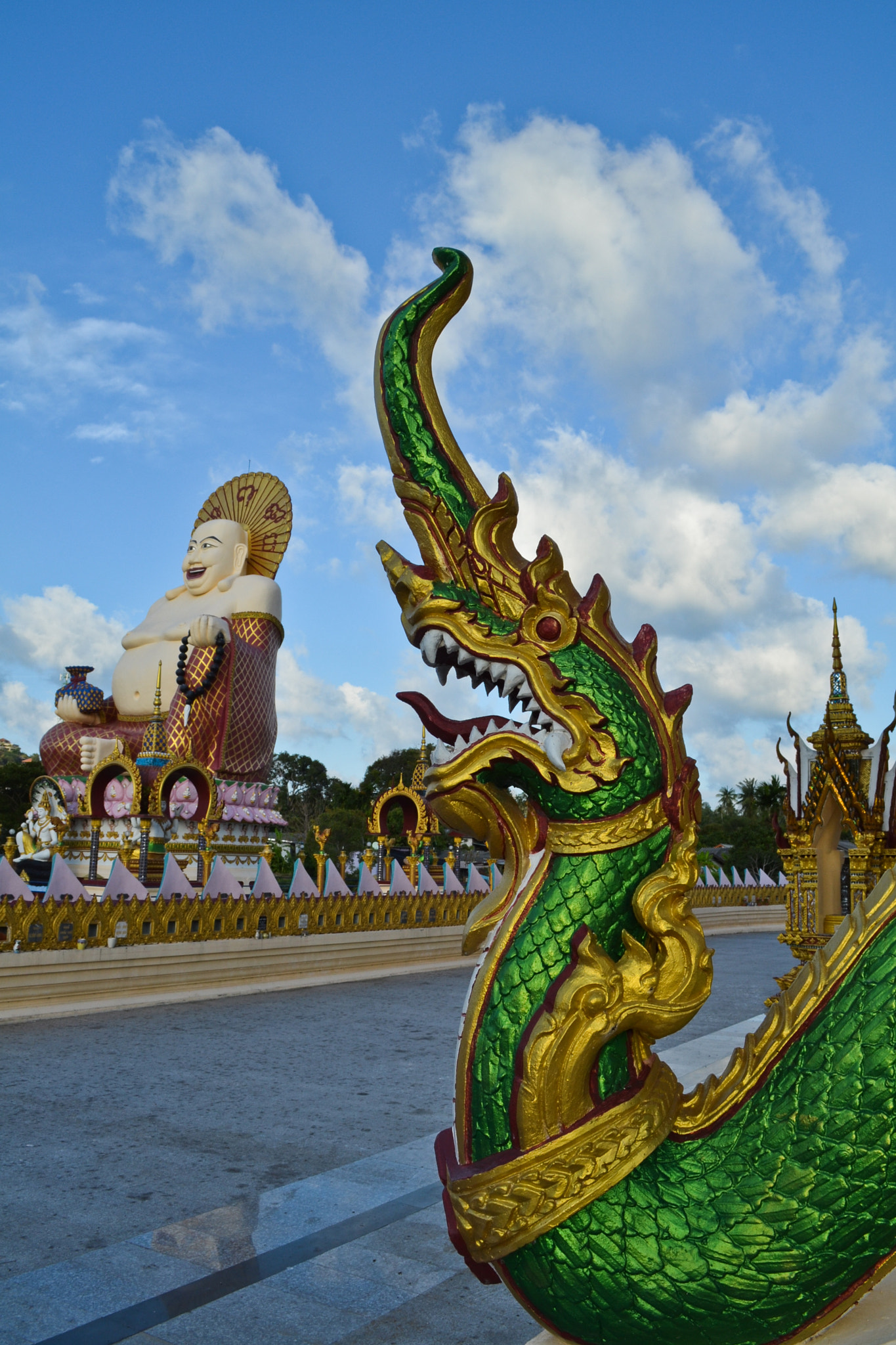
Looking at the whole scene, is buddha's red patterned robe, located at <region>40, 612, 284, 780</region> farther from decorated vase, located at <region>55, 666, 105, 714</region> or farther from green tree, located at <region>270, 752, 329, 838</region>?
green tree, located at <region>270, 752, 329, 838</region>

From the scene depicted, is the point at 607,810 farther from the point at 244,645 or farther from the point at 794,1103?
the point at 244,645

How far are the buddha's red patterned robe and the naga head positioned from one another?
58.3 feet

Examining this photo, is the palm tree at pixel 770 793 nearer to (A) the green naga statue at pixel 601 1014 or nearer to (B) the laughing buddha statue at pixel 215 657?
(B) the laughing buddha statue at pixel 215 657

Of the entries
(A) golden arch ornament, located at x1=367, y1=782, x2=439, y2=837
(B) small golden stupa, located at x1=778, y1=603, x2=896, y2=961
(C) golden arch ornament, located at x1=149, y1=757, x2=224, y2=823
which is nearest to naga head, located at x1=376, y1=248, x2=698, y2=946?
(B) small golden stupa, located at x1=778, y1=603, x2=896, y2=961

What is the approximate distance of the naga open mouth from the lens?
2045 millimetres

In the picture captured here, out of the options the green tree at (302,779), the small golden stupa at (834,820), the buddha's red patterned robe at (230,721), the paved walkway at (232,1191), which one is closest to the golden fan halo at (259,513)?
the buddha's red patterned robe at (230,721)

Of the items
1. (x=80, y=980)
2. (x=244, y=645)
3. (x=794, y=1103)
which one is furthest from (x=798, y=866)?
(x=244, y=645)

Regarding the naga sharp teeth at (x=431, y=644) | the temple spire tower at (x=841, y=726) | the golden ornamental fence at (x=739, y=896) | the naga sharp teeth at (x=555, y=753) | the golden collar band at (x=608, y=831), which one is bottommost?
the golden ornamental fence at (x=739, y=896)

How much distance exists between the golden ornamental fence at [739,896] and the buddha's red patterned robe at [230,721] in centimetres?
1047

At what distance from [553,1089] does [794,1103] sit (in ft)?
1.63

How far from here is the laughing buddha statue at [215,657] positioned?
778 inches

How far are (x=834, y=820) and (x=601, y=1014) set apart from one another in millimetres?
4045

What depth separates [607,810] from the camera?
2.04 meters

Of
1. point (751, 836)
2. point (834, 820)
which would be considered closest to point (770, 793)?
point (751, 836)
